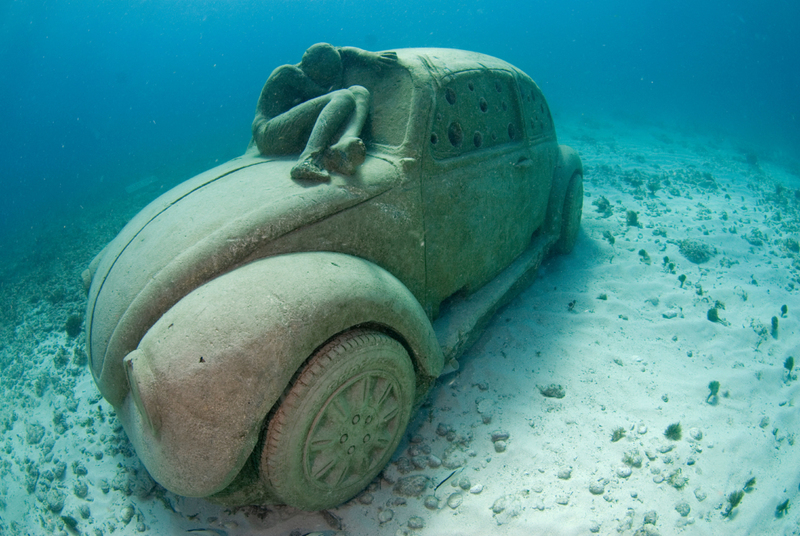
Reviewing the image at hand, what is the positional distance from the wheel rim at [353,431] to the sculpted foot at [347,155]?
4.30 ft

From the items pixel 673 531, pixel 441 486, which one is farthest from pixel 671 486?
pixel 441 486

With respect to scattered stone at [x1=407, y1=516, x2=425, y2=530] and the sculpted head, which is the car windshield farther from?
scattered stone at [x1=407, y1=516, x2=425, y2=530]

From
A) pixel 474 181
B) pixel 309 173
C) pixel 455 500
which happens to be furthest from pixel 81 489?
pixel 474 181

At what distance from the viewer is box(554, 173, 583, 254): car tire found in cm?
479

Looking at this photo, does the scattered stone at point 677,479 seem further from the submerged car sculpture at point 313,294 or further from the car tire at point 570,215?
the car tire at point 570,215

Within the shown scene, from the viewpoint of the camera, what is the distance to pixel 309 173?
2.54m

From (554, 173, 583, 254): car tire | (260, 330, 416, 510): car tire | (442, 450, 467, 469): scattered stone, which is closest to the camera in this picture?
(260, 330, 416, 510): car tire

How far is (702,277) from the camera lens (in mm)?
5246

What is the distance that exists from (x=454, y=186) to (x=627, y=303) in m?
2.78

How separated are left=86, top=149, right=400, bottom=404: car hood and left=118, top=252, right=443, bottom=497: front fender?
22 centimetres

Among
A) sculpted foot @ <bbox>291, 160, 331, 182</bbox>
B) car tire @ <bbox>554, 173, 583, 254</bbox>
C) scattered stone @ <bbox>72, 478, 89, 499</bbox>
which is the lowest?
scattered stone @ <bbox>72, 478, 89, 499</bbox>

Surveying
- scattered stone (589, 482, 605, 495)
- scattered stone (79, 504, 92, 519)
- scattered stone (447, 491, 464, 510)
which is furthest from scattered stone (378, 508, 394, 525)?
scattered stone (79, 504, 92, 519)

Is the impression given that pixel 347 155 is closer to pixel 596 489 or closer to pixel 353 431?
pixel 353 431

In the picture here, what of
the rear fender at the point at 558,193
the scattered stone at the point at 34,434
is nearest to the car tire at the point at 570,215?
the rear fender at the point at 558,193
